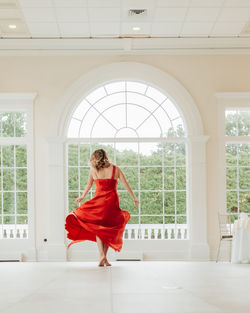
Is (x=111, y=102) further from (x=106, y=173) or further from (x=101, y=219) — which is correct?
(x=101, y=219)

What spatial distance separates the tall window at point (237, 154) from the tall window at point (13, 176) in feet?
12.1

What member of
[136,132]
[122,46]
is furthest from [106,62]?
[136,132]

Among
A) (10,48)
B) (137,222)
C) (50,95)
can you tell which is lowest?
(137,222)

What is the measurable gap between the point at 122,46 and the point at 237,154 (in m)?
2.84

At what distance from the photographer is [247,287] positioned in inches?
159

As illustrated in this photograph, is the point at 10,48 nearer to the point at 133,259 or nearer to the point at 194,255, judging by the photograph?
the point at 133,259

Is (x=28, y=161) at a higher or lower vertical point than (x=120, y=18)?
lower

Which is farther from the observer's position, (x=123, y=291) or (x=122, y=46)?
(x=122, y=46)

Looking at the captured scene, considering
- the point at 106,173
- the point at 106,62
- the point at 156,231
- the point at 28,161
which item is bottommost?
the point at 156,231

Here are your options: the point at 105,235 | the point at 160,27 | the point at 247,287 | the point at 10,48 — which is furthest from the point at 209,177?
the point at 247,287

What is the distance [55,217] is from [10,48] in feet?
10.0

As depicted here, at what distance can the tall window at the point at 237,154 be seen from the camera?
30.6 feet

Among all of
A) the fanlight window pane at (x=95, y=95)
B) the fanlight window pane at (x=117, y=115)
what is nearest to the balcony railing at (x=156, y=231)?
the fanlight window pane at (x=117, y=115)

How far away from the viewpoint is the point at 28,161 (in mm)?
9148
